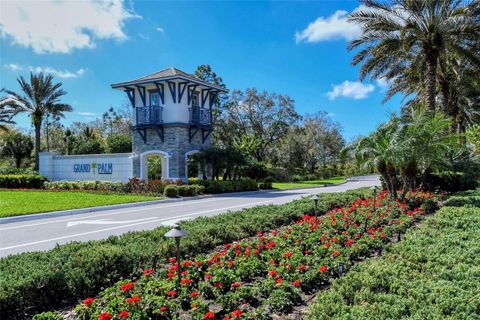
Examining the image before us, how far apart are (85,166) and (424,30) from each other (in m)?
23.3

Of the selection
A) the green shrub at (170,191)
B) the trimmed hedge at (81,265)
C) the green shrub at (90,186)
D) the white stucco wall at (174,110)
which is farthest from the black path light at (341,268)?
the white stucco wall at (174,110)

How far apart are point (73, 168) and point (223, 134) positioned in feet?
62.2

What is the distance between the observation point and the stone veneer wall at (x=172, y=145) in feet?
80.0

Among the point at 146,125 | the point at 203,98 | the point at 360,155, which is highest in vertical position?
the point at 203,98

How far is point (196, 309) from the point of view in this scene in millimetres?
4035

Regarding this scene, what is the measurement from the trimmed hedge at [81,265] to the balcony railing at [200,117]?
17.9 m

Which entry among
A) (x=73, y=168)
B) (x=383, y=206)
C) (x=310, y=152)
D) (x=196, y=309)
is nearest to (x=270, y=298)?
(x=196, y=309)

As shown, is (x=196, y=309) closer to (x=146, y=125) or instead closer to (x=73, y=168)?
(x=146, y=125)

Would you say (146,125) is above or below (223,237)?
above

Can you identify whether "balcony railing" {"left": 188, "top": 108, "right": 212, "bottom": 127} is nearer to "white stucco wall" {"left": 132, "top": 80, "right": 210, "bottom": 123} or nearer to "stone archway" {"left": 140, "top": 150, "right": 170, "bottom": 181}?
"white stucco wall" {"left": 132, "top": 80, "right": 210, "bottom": 123}

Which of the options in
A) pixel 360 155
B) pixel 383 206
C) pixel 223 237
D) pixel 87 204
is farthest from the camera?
pixel 87 204

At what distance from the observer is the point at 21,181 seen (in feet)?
85.1

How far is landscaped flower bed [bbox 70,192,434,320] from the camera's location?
161 inches

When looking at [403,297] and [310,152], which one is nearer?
[403,297]
